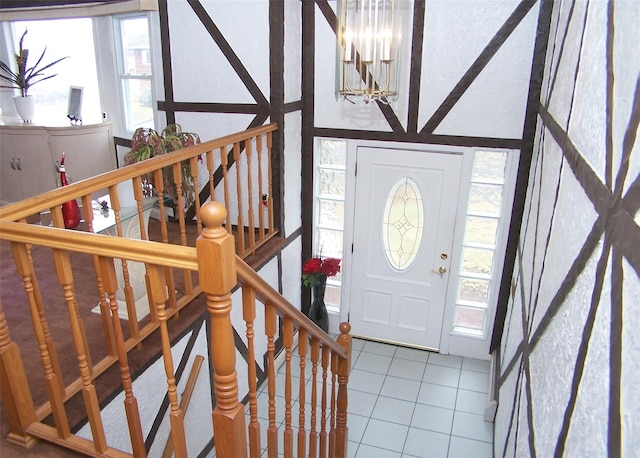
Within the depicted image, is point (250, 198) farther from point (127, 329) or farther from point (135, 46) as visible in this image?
point (135, 46)

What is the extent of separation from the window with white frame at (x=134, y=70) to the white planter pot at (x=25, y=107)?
40.2 inches

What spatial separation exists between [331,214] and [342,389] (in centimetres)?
214

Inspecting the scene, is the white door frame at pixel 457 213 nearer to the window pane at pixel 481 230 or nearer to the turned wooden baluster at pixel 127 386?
the window pane at pixel 481 230

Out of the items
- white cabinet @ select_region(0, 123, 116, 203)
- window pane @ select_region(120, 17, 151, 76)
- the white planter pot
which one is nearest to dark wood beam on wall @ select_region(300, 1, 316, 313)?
window pane @ select_region(120, 17, 151, 76)

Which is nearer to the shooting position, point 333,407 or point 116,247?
point 116,247

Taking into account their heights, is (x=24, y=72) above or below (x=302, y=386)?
above

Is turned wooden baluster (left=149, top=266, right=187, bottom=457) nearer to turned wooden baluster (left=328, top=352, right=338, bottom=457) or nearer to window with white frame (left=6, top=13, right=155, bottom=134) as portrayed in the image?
turned wooden baluster (left=328, top=352, right=338, bottom=457)

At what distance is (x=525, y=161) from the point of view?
415cm

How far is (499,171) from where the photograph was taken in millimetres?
4375

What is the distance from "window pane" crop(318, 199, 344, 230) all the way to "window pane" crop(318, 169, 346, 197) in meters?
0.09

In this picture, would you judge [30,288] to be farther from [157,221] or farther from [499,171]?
[499,171]

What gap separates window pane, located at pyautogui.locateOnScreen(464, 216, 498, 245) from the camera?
4512 mm

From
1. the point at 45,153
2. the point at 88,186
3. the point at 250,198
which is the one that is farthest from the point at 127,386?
the point at 45,153

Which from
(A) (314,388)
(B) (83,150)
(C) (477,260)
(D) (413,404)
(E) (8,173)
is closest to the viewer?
(A) (314,388)
